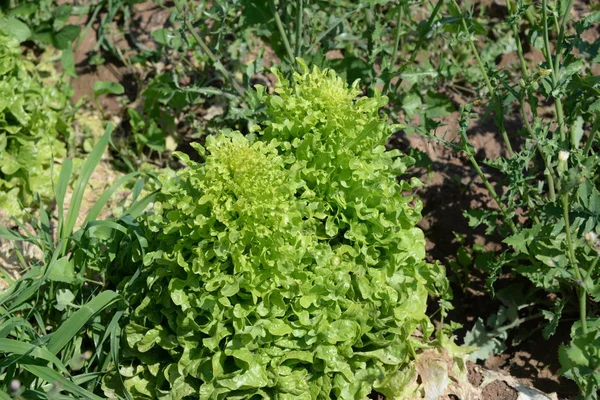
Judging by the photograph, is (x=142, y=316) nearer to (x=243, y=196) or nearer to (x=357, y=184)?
(x=243, y=196)

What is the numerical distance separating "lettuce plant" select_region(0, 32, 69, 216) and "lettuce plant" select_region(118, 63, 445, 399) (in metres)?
1.13

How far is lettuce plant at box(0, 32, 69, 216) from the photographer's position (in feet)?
11.9

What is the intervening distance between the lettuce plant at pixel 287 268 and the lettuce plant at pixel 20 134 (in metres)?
1.13

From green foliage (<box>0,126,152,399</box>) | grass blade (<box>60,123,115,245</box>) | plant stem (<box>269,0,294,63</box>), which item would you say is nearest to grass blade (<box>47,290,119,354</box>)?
green foliage (<box>0,126,152,399</box>)

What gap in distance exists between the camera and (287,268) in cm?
248

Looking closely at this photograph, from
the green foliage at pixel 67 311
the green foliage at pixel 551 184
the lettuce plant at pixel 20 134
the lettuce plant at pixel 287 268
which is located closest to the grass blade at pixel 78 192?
the green foliage at pixel 67 311

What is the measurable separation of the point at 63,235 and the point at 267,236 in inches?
43.3

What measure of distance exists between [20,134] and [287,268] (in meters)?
1.91

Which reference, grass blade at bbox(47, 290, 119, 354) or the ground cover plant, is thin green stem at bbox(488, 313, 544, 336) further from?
grass blade at bbox(47, 290, 119, 354)

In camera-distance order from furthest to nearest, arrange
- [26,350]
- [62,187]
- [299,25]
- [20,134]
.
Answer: [20,134], [299,25], [62,187], [26,350]

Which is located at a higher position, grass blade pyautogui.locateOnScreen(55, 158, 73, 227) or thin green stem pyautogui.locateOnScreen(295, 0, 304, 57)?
thin green stem pyautogui.locateOnScreen(295, 0, 304, 57)

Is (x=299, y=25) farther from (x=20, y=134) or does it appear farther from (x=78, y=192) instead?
(x=20, y=134)

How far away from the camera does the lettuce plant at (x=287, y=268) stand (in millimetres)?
2465

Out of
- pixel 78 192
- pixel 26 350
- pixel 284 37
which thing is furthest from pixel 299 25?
pixel 26 350
